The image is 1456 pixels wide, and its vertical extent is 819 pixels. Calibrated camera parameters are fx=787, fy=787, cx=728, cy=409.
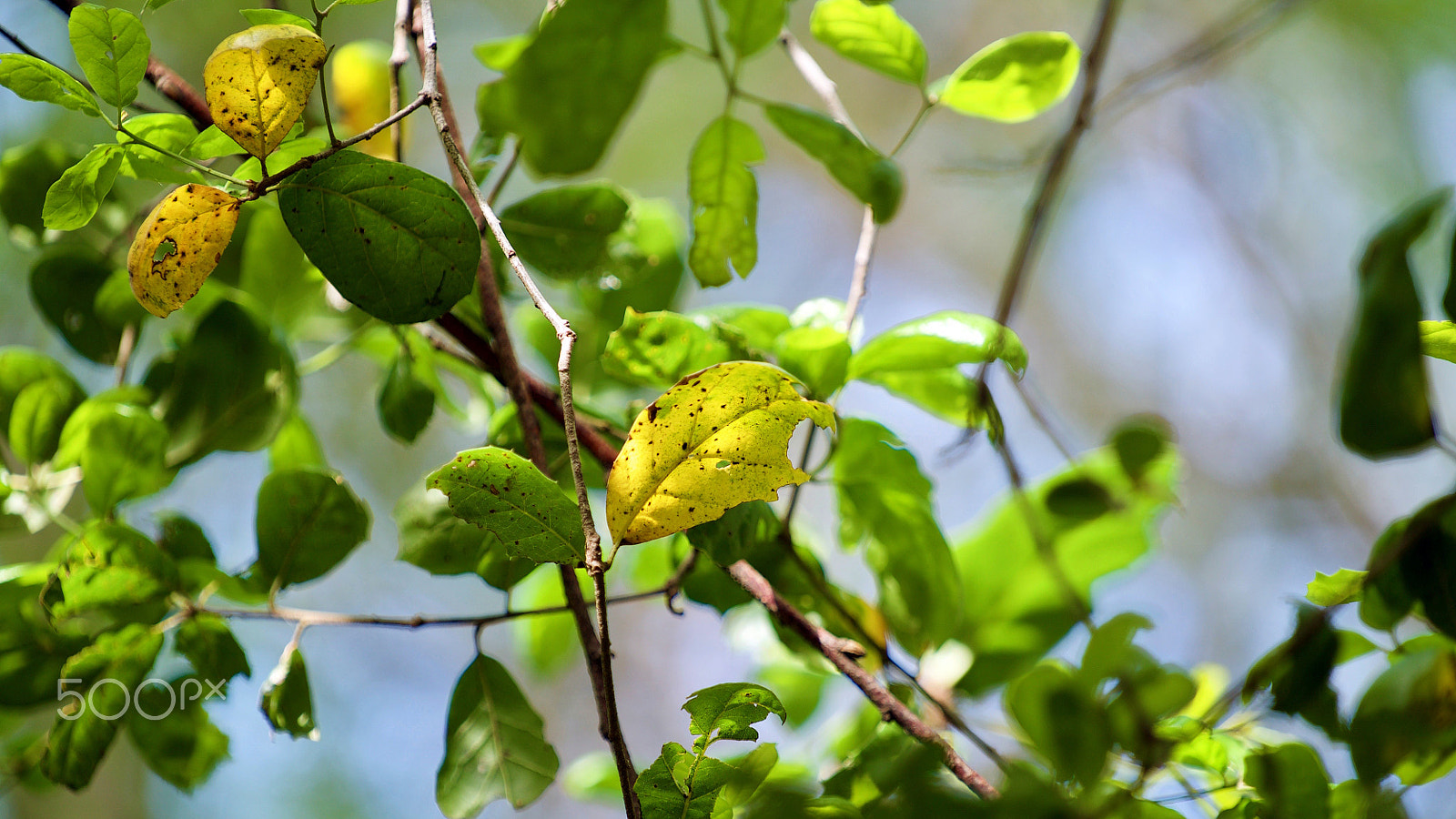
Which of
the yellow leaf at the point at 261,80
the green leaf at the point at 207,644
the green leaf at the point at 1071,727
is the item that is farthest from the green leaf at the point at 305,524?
the green leaf at the point at 1071,727

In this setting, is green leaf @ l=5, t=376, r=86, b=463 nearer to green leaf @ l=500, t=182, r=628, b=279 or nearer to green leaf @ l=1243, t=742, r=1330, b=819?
green leaf @ l=500, t=182, r=628, b=279

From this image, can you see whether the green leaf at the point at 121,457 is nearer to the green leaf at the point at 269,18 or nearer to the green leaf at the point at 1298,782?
the green leaf at the point at 269,18

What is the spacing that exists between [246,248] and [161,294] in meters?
0.19

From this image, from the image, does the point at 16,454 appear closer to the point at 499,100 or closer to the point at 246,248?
the point at 246,248

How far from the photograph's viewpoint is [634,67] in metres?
0.29

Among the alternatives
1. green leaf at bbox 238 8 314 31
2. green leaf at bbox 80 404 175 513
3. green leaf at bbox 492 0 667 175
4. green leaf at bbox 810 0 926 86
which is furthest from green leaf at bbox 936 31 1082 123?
green leaf at bbox 80 404 175 513

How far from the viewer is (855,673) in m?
0.25

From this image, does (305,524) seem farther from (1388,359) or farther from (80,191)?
(1388,359)

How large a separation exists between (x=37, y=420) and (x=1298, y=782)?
459 millimetres

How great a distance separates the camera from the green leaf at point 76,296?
0.35 meters

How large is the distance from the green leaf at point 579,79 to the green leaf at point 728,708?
19 centimetres

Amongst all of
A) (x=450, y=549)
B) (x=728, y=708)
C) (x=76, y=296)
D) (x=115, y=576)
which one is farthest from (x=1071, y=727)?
(x=76, y=296)

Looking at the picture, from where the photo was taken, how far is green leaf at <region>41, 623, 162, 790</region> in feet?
0.90

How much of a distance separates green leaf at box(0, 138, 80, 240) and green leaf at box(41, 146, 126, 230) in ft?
0.53
